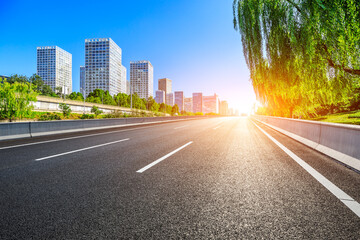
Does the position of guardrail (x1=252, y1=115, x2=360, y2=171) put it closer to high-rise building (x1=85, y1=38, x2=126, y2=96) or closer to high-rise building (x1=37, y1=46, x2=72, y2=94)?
high-rise building (x1=85, y1=38, x2=126, y2=96)

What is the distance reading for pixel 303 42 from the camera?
8375mm

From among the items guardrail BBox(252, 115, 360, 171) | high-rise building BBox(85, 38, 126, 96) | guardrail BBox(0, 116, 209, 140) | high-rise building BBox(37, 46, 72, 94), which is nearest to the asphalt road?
guardrail BBox(252, 115, 360, 171)

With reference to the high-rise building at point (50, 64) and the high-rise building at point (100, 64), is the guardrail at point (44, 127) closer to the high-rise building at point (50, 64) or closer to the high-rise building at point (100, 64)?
the high-rise building at point (100, 64)

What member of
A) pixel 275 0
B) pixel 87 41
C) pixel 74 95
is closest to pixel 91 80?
pixel 87 41

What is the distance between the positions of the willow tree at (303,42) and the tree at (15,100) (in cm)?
1835

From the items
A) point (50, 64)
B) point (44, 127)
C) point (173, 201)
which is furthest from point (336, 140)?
point (50, 64)

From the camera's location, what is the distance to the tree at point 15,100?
1620 cm

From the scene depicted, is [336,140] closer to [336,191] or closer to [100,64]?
[336,191]

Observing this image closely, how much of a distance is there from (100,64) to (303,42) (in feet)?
592

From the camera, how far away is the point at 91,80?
16975cm

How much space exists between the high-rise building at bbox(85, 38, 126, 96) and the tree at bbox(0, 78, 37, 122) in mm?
154186

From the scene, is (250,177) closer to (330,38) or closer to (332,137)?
(332,137)

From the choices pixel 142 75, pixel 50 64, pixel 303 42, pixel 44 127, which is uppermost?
pixel 50 64

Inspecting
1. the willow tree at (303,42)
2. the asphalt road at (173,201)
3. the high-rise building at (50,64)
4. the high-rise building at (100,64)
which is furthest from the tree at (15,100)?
the high-rise building at (50,64)
